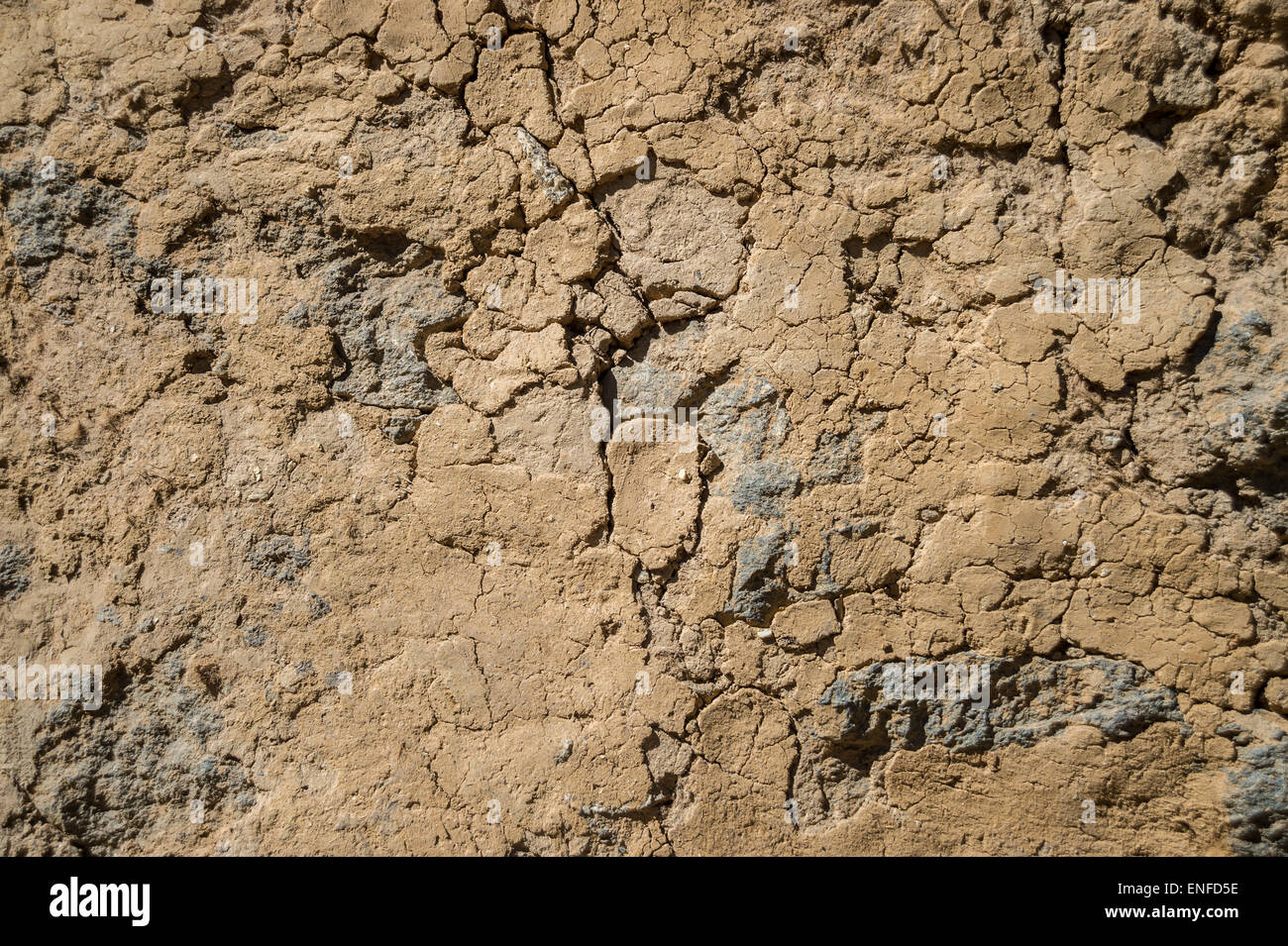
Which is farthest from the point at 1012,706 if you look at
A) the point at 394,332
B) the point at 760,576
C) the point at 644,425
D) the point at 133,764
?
the point at 133,764

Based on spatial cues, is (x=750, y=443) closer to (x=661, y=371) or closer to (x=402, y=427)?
(x=661, y=371)

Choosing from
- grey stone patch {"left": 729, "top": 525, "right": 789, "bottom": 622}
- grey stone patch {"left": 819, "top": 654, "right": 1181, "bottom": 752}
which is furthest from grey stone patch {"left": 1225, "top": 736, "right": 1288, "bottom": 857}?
grey stone patch {"left": 729, "top": 525, "right": 789, "bottom": 622}

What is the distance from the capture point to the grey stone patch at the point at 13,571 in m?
2.29

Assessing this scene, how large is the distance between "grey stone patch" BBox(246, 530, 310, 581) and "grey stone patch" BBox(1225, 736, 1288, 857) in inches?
95.5

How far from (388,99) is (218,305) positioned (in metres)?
0.76

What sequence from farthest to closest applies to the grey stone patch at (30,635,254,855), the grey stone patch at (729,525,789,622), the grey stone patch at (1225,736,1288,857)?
the grey stone patch at (30,635,254,855), the grey stone patch at (729,525,789,622), the grey stone patch at (1225,736,1288,857)

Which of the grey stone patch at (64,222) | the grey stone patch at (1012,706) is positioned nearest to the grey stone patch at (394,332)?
the grey stone patch at (64,222)

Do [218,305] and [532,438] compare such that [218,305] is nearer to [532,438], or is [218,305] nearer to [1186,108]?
[532,438]

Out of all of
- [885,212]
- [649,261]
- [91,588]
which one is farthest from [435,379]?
[885,212]

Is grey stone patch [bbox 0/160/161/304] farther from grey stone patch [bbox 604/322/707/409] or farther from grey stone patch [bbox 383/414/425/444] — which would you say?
grey stone patch [bbox 604/322/707/409]

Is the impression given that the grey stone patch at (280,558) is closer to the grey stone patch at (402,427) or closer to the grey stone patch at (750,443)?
the grey stone patch at (402,427)

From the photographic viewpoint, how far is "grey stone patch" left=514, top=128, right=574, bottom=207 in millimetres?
2217

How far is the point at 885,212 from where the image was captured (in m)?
2.13

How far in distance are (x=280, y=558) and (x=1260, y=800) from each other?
256 centimetres
